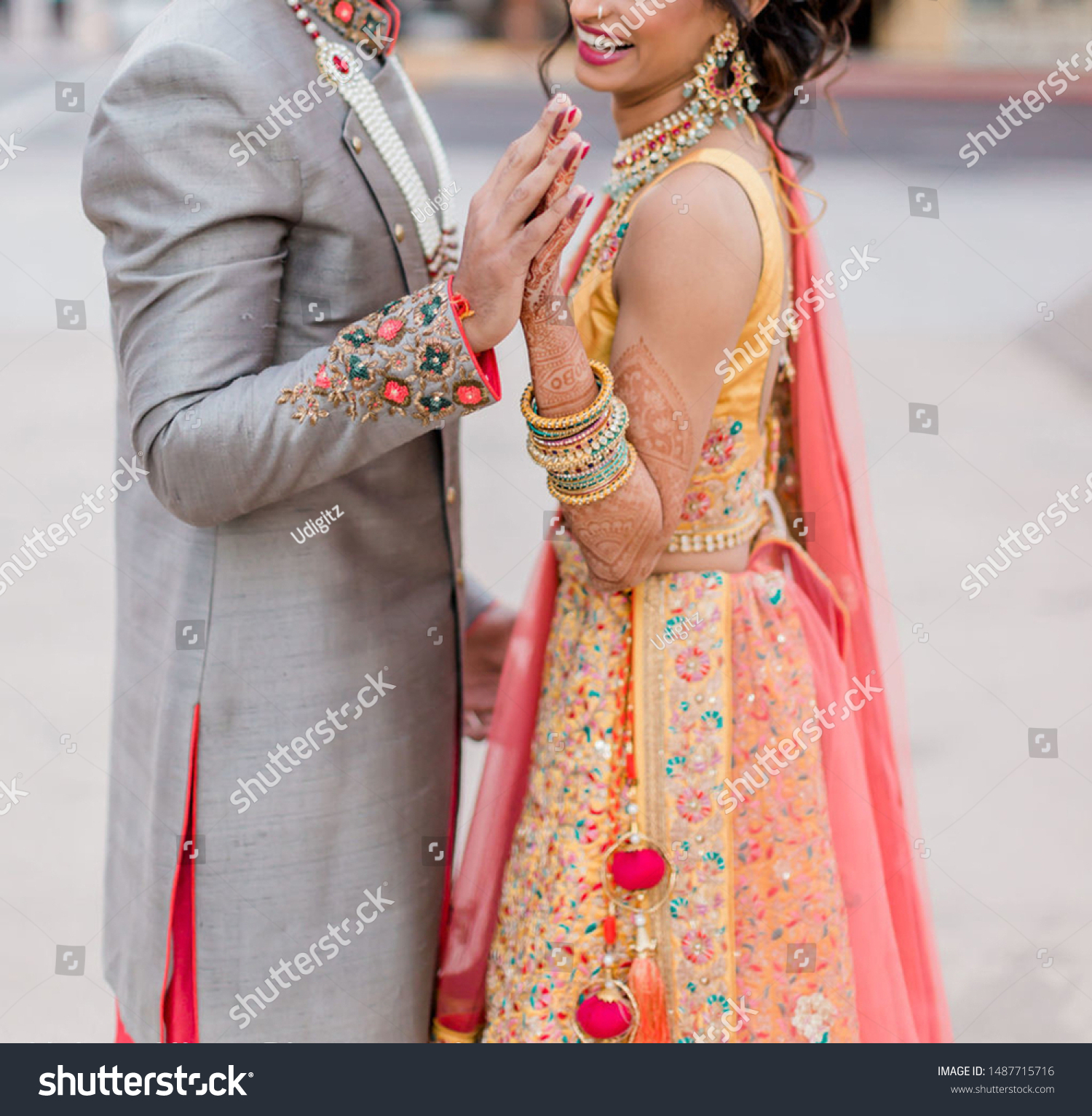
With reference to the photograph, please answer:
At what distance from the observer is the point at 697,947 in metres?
1.48

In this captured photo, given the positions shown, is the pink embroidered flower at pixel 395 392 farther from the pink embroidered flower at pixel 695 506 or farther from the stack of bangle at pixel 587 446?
the pink embroidered flower at pixel 695 506

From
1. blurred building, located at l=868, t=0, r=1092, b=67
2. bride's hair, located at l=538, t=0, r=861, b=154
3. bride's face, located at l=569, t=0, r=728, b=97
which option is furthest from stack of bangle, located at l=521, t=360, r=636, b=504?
blurred building, located at l=868, t=0, r=1092, b=67

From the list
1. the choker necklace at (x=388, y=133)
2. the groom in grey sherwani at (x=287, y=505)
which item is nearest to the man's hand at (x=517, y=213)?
the groom in grey sherwani at (x=287, y=505)

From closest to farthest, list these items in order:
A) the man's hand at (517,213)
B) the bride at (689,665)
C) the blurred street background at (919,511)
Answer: the man's hand at (517,213)
the bride at (689,665)
the blurred street background at (919,511)

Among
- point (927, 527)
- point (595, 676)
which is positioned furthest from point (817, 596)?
point (927, 527)

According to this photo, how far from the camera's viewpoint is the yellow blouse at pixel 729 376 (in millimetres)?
1404

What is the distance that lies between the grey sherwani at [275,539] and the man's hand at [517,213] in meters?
0.04

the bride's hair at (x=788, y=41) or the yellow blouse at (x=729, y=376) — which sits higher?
the bride's hair at (x=788, y=41)

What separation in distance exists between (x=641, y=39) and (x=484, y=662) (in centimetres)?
88

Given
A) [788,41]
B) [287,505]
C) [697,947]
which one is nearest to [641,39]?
[788,41]

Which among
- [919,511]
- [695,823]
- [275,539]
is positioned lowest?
[695,823]

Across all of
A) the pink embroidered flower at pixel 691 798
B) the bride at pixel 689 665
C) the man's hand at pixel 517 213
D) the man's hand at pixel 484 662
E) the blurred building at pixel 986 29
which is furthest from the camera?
the blurred building at pixel 986 29

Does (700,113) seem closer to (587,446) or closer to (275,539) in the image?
(587,446)

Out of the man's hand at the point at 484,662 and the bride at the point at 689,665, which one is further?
the man's hand at the point at 484,662
